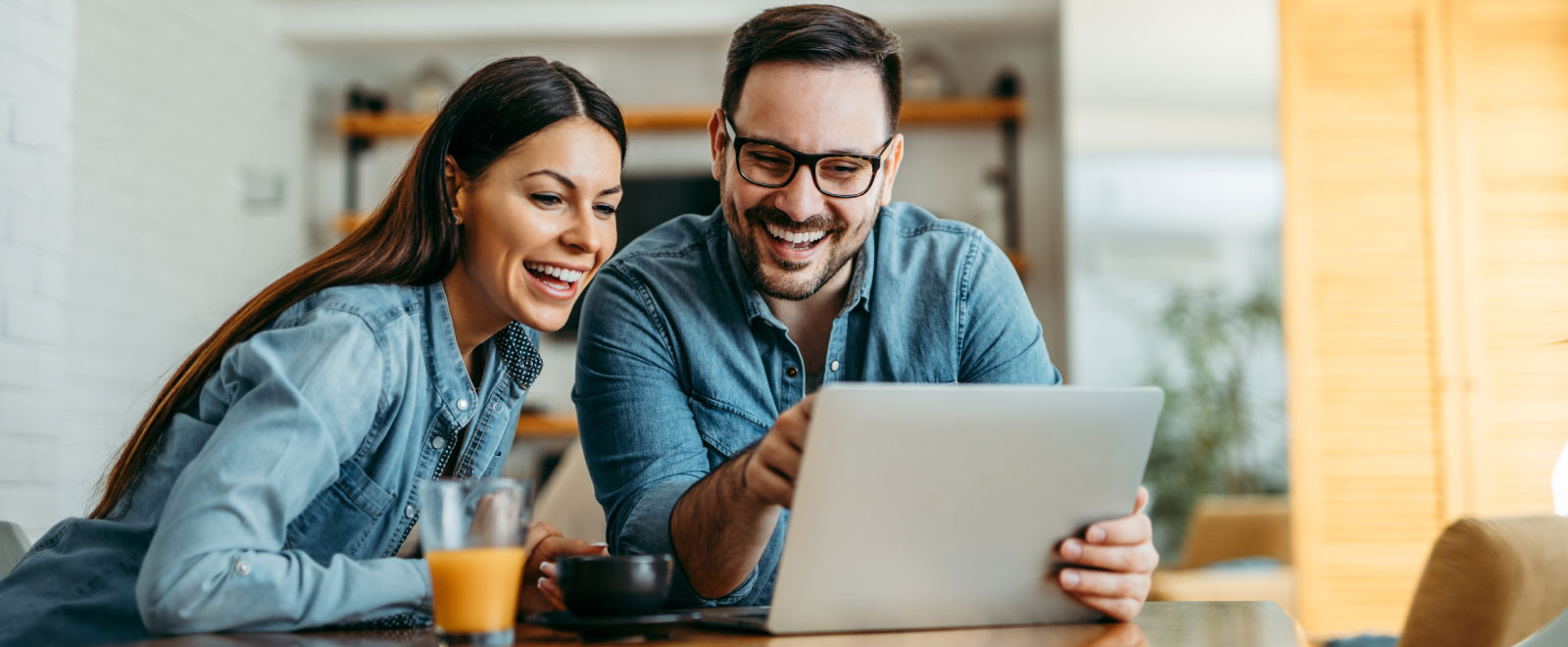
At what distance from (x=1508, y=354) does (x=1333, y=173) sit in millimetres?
720

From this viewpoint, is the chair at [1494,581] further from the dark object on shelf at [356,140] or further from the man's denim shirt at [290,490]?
the dark object on shelf at [356,140]

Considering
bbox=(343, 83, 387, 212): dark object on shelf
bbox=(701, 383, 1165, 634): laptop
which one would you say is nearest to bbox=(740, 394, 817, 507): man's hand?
bbox=(701, 383, 1165, 634): laptop

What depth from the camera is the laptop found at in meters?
0.82

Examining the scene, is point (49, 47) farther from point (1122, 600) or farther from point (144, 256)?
point (144, 256)

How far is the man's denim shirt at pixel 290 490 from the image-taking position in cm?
90

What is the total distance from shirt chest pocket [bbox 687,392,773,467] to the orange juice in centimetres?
58

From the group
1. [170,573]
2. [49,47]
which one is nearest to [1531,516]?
[170,573]

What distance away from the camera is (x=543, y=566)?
1.08m

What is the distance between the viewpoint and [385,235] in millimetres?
1239

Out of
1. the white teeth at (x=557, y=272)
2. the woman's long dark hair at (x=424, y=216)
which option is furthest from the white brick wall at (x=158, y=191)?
the white teeth at (x=557, y=272)

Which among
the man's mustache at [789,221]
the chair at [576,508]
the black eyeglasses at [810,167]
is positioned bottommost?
the chair at [576,508]

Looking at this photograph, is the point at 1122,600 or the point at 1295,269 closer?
the point at 1122,600

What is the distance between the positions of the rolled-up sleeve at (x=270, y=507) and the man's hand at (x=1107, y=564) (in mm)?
512

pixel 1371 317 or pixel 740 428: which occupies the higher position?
pixel 1371 317
